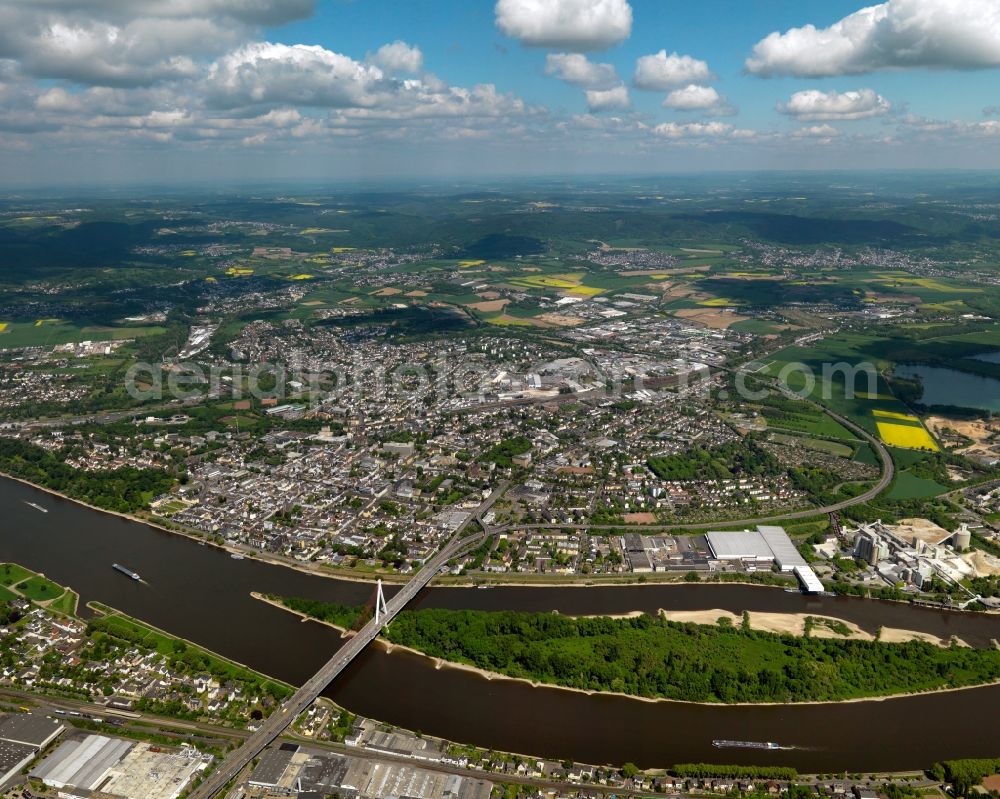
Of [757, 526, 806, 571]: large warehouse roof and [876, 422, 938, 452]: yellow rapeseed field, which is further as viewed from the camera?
[876, 422, 938, 452]: yellow rapeseed field

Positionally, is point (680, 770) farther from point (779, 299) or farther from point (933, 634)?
point (779, 299)

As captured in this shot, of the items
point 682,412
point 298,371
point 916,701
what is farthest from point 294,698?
point 298,371

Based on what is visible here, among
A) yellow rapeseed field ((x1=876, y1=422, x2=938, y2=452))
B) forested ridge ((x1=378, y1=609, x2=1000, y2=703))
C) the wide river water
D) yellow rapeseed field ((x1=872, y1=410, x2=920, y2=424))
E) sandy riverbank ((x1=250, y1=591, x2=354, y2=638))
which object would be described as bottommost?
the wide river water

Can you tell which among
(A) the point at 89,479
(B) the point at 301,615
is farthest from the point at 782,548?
(A) the point at 89,479

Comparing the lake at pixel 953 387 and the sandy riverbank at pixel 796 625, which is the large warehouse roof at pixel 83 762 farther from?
the lake at pixel 953 387

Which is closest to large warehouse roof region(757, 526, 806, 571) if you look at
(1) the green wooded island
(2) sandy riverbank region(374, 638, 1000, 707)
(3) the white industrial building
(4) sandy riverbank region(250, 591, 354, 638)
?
(3) the white industrial building

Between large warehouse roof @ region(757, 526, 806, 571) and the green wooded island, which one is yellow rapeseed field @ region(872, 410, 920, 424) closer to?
large warehouse roof @ region(757, 526, 806, 571)

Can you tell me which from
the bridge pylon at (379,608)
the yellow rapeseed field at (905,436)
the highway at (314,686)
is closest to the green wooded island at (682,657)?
the bridge pylon at (379,608)

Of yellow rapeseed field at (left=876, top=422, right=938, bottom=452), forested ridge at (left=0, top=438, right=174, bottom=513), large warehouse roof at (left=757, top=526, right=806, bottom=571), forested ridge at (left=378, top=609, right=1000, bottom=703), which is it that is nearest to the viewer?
forested ridge at (left=378, top=609, right=1000, bottom=703)
